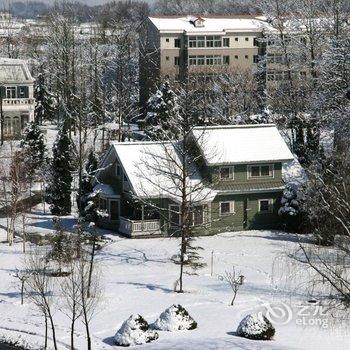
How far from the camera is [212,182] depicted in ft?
122

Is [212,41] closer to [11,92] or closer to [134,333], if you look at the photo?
[11,92]

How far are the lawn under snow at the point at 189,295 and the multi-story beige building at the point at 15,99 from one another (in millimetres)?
25992

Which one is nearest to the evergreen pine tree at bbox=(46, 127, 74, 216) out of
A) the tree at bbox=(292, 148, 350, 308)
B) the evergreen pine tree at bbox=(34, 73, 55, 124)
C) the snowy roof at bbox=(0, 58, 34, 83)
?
the tree at bbox=(292, 148, 350, 308)

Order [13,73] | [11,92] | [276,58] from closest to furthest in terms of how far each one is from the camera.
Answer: [11,92], [13,73], [276,58]

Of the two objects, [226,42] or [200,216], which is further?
[226,42]

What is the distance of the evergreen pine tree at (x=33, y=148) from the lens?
45.0 meters

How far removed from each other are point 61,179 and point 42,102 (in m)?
28.6

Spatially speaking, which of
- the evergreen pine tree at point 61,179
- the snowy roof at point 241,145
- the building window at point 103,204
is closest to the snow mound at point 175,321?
the snowy roof at point 241,145

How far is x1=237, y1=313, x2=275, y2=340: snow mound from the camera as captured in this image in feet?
73.1

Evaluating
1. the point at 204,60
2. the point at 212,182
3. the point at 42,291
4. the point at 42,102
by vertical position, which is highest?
the point at 204,60

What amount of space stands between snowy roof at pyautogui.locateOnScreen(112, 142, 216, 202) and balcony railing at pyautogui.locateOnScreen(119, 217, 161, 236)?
122 centimetres

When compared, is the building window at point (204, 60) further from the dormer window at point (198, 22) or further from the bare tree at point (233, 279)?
the bare tree at point (233, 279)

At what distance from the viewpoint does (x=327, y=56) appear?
44.1m

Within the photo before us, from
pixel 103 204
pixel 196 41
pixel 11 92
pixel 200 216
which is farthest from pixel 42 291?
pixel 196 41
